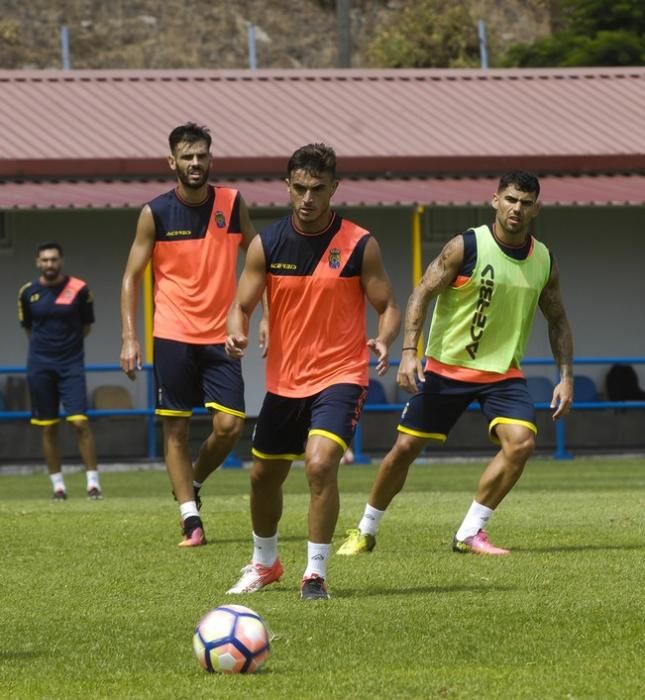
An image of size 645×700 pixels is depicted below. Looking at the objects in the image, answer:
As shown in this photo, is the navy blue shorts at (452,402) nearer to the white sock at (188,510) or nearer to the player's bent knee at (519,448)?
the player's bent knee at (519,448)

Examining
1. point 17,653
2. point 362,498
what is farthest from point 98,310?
point 17,653

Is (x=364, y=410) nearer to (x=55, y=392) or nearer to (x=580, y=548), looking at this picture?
(x=55, y=392)

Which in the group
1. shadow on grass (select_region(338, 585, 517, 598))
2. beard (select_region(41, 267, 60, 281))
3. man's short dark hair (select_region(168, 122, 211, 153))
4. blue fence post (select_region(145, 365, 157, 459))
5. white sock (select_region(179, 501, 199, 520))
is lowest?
Result: blue fence post (select_region(145, 365, 157, 459))

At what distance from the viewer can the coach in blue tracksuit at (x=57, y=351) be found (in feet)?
56.0

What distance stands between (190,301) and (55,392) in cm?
606

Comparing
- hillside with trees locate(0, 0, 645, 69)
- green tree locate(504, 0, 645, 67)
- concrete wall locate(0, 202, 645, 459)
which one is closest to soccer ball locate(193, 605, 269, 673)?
concrete wall locate(0, 202, 645, 459)

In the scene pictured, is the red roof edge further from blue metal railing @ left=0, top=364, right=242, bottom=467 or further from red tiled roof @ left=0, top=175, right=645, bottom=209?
blue metal railing @ left=0, top=364, right=242, bottom=467

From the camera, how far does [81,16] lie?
4978 centimetres

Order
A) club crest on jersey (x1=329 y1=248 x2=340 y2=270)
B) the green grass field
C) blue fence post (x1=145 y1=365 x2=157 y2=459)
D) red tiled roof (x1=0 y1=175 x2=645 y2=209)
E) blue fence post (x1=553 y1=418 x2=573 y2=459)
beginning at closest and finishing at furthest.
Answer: the green grass field → club crest on jersey (x1=329 y1=248 x2=340 y2=270) → red tiled roof (x1=0 y1=175 x2=645 y2=209) → blue fence post (x1=145 y1=365 x2=157 y2=459) → blue fence post (x1=553 y1=418 x2=573 y2=459)

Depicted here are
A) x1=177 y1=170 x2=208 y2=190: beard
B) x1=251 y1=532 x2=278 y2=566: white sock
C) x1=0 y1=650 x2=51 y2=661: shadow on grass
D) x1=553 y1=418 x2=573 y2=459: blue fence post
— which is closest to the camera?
x1=0 y1=650 x2=51 y2=661: shadow on grass

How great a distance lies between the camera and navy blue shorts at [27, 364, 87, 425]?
17.1m

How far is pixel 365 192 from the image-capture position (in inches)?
918

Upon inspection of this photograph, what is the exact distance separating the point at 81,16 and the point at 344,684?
44701 mm

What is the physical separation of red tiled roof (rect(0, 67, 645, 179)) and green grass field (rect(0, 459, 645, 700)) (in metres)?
10.3
